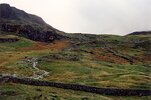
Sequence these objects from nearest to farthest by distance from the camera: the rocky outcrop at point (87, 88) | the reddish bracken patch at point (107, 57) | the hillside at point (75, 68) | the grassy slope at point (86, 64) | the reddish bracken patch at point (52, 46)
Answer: the hillside at point (75, 68), the rocky outcrop at point (87, 88), the grassy slope at point (86, 64), the reddish bracken patch at point (107, 57), the reddish bracken patch at point (52, 46)

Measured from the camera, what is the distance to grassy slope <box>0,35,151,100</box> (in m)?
105

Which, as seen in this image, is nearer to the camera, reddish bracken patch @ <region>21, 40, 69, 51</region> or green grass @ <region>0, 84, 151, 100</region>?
green grass @ <region>0, 84, 151, 100</region>

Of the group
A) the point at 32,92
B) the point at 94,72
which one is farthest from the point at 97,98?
the point at 94,72

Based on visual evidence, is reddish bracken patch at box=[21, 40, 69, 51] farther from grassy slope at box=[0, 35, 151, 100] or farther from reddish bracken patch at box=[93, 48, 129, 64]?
reddish bracken patch at box=[93, 48, 129, 64]

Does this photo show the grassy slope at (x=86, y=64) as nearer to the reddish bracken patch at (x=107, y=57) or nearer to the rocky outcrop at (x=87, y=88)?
the reddish bracken patch at (x=107, y=57)

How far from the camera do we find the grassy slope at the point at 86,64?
104750 mm

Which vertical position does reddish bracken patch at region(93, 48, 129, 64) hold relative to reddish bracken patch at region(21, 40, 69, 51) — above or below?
below

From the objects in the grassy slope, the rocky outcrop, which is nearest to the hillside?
the grassy slope

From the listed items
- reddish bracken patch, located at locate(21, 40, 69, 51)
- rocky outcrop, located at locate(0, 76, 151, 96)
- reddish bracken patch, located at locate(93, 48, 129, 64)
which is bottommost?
rocky outcrop, located at locate(0, 76, 151, 96)

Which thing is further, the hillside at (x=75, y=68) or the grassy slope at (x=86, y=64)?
the grassy slope at (x=86, y=64)

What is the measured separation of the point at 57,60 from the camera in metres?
135

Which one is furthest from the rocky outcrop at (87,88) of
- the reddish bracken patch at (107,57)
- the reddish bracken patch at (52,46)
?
the reddish bracken patch at (52,46)

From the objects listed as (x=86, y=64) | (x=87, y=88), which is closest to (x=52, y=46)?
(x=86, y=64)

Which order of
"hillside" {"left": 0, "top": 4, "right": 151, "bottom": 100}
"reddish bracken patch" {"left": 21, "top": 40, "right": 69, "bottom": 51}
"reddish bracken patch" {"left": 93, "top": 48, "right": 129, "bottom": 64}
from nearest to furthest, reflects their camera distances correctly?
"hillside" {"left": 0, "top": 4, "right": 151, "bottom": 100}, "reddish bracken patch" {"left": 93, "top": 48, "right": 129, "bottom": 64}, "reddish bracken patch" {"left": 21, "top": 40, "right": 69, "bottom": 51}
